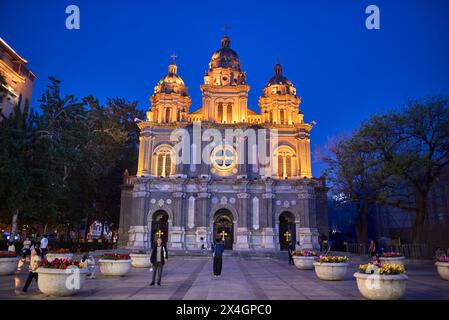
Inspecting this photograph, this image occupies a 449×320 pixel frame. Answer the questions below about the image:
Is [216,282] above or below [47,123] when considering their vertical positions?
below

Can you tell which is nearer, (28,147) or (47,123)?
(28,147)

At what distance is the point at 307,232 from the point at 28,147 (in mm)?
27422

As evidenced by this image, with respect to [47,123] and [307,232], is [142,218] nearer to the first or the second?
[47,123]

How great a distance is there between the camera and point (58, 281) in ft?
34.7

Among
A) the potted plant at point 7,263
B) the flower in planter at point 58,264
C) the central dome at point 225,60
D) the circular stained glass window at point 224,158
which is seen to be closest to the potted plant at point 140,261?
the potted plant at point 7,263

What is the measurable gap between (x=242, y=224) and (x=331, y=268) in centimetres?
2352

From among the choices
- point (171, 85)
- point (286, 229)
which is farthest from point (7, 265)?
point (171, 85)

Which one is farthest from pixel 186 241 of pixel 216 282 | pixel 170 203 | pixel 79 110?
pixel 216 282

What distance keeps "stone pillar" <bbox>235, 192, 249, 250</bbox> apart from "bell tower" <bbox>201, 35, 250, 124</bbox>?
9.19 meters

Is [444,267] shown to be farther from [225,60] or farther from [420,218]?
[225,60]

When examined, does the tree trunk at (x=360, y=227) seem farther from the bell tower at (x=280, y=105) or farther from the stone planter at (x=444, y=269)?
the stone planter at (x=444, y=269)

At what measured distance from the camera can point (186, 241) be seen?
1485 inches

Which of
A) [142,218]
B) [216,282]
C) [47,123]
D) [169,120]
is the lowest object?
[216,282]

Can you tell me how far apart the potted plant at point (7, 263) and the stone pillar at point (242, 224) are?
939 inches
